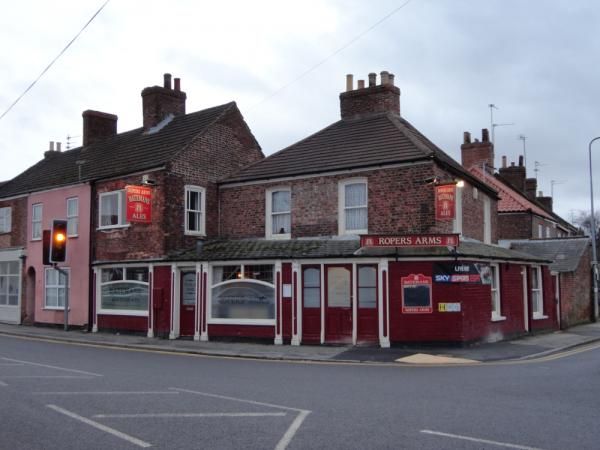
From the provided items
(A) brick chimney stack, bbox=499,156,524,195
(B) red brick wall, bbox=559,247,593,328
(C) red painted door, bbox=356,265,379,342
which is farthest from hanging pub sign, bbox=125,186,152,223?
(A) brick chimney stack, bbox=499,156,524,195

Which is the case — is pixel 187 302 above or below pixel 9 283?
below

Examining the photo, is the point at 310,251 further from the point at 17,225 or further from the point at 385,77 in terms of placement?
the point at 17,225

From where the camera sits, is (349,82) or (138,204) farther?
(349,82)

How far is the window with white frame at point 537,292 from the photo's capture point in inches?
944

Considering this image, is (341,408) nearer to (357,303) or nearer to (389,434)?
(389,434)

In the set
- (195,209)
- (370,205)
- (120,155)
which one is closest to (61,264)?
(120,155)

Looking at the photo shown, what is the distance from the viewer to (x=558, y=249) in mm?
30031

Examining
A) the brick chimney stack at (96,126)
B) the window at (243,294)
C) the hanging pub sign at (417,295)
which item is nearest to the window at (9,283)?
the brick chimney stack at (96,126)

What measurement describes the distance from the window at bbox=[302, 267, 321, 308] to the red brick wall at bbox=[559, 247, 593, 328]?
12525 mm

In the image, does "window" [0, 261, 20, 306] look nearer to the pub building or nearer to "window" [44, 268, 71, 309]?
"window" [44, 268, 71, 309]

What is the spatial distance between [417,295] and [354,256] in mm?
2179

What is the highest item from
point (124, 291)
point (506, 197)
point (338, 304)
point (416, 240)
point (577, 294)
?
point (506, 197)

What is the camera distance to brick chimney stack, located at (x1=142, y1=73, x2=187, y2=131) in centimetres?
2694

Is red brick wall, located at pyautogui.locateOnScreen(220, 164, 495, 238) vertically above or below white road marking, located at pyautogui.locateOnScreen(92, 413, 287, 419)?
above
